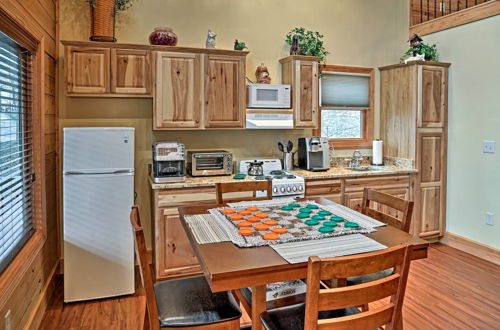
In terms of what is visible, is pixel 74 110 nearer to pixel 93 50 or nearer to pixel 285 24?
pixel 93 50

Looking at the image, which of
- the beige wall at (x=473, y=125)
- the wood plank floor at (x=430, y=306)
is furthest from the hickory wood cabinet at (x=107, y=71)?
the beige wall at (x=473, y=125)

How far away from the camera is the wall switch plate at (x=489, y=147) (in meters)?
3.92

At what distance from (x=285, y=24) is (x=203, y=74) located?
4.26 ft

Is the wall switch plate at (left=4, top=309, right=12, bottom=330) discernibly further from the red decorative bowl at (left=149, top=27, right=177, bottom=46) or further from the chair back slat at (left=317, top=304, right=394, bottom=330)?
the red decorative bowl at (left=149, top=27, right=177, bottom=46)

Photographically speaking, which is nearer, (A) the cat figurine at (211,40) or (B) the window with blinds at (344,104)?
(A) the cat figurine at (211,40)

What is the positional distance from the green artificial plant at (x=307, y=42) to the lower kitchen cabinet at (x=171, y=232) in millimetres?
1929

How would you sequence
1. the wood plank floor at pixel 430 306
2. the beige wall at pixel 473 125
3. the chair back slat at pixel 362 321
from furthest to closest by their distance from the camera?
the beige wall at pixel 473 125
the wood plank floor at pixel 430 306
the chair back slat at pixel 362 321

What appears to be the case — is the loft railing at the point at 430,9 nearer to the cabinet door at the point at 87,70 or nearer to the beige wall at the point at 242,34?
the beige wall at the point at 242,34

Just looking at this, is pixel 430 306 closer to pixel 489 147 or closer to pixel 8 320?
pixel 489 147

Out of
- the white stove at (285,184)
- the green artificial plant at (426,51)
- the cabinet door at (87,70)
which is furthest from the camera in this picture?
the green artificial plant at (426,51)

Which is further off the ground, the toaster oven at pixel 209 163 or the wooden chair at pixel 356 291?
the toaster oven at pixel 209 163

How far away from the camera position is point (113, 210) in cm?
307

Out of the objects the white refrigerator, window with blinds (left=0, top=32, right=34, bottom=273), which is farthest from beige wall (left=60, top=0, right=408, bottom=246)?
window with blinds (left=0, top=32, right=34, bottom=273)

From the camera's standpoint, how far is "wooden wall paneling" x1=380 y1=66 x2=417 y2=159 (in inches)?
169
